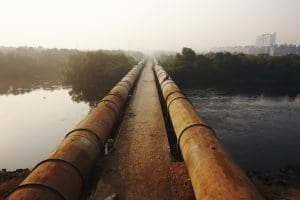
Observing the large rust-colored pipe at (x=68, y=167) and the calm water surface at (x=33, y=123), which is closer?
the large rust-colored pipe at (x=68, y=167)

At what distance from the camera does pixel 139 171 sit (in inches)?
487

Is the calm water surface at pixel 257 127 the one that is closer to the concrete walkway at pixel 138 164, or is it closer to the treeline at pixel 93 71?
the concrete walkway at pixel 138 164

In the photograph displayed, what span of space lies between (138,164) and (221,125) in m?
17.6

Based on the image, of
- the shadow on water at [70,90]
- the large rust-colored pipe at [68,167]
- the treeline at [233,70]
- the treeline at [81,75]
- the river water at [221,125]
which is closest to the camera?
the large rust-colored pipe at [68,167]

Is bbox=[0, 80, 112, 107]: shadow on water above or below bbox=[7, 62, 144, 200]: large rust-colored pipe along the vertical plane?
below

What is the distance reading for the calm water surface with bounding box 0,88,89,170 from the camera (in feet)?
76.8

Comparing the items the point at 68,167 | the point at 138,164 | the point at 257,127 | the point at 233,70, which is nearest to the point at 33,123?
the point at 138,164

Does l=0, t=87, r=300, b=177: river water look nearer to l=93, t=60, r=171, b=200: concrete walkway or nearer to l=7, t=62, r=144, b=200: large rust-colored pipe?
l=93, t=60, r=171, b=200: concrete walkway

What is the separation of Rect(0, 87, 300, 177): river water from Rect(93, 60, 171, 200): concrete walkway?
26.9 feet

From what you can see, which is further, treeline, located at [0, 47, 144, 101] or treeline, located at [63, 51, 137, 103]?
treeline, located at [63, 51, 137, 103]

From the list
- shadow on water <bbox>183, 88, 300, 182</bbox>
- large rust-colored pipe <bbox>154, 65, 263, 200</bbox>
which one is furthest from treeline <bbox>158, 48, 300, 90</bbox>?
large rust-colored pipe <bbox>154, 65, 263, 200</bbox>

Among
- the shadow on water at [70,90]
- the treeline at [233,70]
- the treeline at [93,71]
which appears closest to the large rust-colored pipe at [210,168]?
the shadow on water at [70,90]

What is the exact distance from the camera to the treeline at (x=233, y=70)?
6319cm

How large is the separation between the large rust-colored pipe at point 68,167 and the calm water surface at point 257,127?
1221cm
